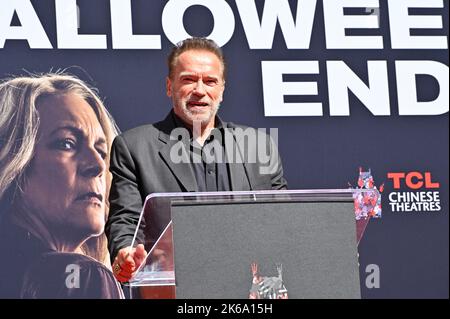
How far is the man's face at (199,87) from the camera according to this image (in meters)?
4.03

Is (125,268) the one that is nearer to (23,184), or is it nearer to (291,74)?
(23,184)

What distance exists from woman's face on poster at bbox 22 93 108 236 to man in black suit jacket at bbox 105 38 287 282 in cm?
60

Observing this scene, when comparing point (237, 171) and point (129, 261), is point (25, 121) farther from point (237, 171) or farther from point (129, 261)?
point (129, 261)

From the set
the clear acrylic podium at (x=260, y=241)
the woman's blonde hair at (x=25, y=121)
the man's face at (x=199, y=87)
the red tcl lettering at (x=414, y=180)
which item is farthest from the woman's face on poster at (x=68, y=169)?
the clear acrylic podium at (x=260, y=241)

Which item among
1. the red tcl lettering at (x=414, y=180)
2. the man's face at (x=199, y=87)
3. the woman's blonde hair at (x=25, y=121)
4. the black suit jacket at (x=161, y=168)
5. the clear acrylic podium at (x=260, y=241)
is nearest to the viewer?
the clear acrylic podium at (x=260, y=241)

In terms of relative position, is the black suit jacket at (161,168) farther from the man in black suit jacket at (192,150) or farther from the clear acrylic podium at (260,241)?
the clear acrylic podium at (260,241)

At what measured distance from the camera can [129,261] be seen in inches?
104

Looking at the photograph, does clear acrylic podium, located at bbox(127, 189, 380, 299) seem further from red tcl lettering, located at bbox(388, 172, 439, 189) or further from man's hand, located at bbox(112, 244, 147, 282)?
red tcl lettering, located at bbox(388, 172, 439, 189)

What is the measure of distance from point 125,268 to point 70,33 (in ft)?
7.89

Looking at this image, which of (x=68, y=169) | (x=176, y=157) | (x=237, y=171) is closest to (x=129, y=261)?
(x=237, y=171)

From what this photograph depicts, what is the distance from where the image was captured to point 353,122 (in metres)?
5.05

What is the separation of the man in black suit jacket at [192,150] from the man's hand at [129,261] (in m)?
0.88

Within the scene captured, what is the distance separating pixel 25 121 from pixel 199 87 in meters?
1.11
